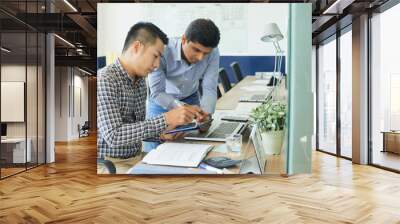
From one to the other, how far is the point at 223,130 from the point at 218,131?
8cm

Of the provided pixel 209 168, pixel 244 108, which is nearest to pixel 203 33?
pixel 244 108

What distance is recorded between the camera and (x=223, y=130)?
5.98m

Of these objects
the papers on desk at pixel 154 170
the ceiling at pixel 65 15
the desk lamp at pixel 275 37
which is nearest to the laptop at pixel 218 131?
the papers on desk at pixel 154 170

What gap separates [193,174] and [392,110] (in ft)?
12.3

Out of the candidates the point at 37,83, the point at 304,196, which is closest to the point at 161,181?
the point at 304,196

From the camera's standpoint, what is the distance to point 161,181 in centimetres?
589

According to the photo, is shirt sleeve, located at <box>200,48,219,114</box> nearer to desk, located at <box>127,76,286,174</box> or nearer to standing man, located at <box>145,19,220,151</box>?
standing man, located at <box>145,19,220,151</box>

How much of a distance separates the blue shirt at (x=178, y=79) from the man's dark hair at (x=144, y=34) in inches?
7.8

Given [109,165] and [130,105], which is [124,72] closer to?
[130,105]

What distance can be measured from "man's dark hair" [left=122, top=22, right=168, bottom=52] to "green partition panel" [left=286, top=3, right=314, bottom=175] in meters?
2.00

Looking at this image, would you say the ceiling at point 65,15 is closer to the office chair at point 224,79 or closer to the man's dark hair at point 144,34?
the man's dark hair at point 144,34

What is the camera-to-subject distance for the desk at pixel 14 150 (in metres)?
6.32

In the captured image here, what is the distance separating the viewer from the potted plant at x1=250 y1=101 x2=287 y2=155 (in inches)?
238

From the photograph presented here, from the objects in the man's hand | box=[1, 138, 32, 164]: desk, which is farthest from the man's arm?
box=[1, 138, 32, 164]: desk
